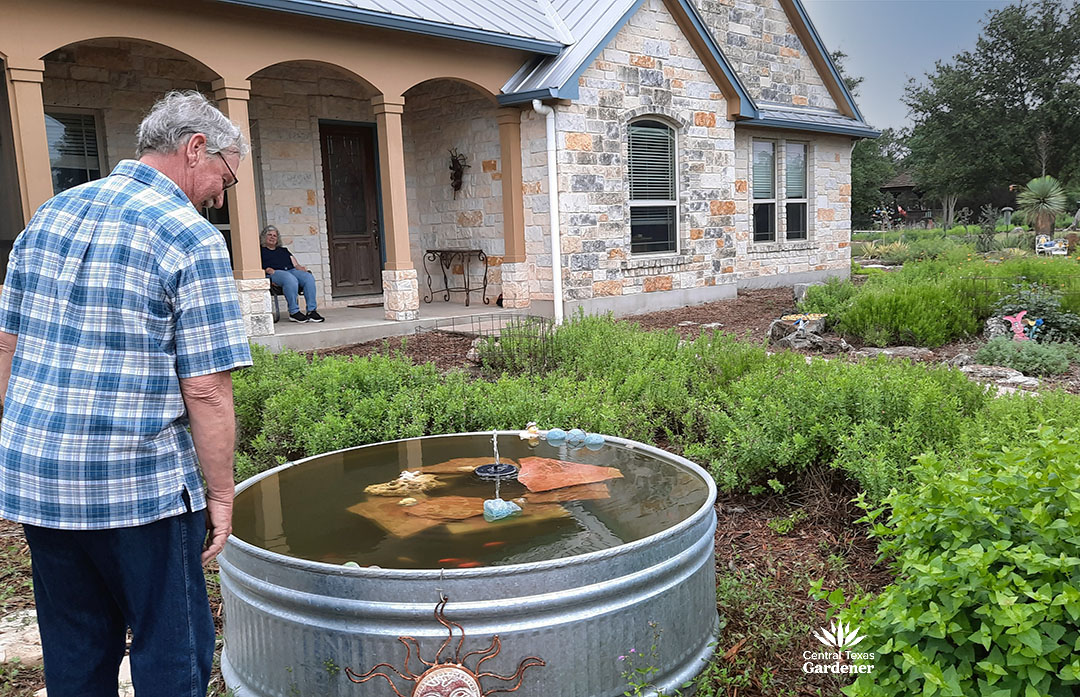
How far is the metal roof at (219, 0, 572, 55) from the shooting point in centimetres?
823

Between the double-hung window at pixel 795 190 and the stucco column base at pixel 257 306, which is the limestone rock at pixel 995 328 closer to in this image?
the double-hung window at pixel 795 190

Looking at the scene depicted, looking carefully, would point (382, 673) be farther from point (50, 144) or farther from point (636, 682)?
point (50, 144)

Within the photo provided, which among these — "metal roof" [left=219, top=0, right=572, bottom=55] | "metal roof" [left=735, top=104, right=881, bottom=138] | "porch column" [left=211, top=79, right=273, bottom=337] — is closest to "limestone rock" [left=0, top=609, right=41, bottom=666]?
"porch column" [left=211, top=79, right=273, bottom=337]

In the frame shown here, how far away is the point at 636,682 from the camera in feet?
8.20

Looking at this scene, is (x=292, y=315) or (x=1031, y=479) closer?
(x=1031, y=479)

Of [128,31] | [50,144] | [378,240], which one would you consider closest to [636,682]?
[128,31]

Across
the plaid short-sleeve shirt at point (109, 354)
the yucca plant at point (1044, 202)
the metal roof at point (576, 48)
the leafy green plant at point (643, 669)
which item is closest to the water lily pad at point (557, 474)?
the leafy green plant at point (643, 669)

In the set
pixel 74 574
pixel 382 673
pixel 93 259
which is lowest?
pixel 382 673

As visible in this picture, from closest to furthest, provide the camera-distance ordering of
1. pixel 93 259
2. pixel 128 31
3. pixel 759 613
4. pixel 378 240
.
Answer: pixel 93 259, pixel 759 613, pixel 128 31, pixel 378 240

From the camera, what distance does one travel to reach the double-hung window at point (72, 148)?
9.11m

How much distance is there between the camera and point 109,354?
199cm

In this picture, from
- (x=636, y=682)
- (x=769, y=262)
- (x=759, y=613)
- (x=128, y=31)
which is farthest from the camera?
(x=769, y=262)

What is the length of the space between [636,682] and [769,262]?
42.3 ft

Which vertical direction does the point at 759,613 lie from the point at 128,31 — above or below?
below
